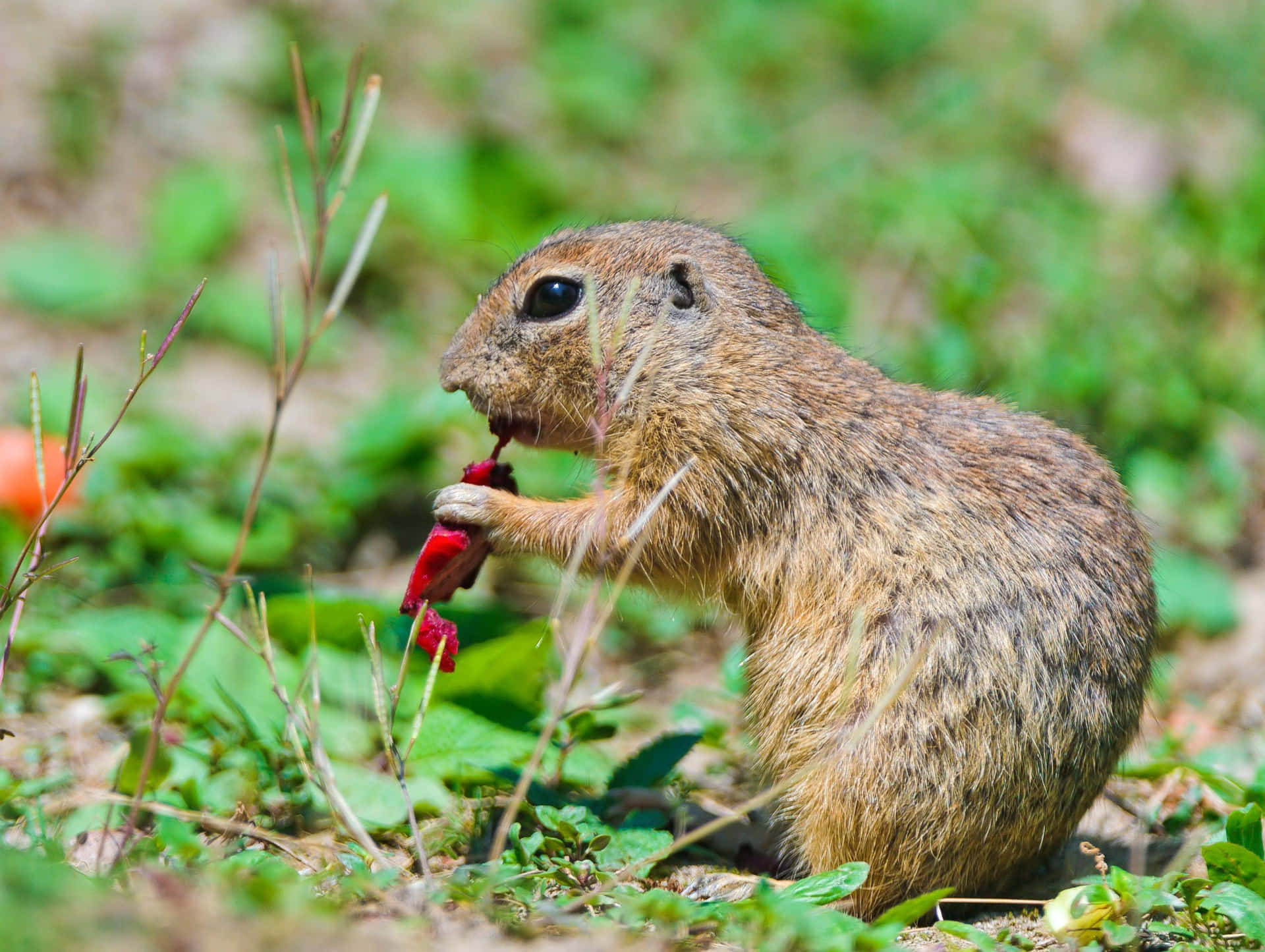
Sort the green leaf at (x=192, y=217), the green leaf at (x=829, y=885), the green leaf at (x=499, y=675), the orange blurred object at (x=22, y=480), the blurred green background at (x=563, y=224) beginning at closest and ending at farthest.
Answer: the green leaf at (x=829, y=885) → the green leaf at (x=499, y=675) → the orange blurred object at (x=22, y=480) → the blurred green background at (x=563, y=224) → the green leaf at (x=192, y=217)

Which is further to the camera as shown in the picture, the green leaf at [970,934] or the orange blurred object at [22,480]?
the orange blurred object at [22,480]

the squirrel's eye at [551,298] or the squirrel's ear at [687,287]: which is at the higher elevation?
the squirrel's ear at [687,287]

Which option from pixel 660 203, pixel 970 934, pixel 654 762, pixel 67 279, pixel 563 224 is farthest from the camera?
pixel 660 203

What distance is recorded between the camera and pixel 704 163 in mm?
9234

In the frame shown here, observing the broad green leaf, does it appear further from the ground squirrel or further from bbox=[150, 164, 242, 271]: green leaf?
bbox=[150, 164, 242, 271]: green leaf

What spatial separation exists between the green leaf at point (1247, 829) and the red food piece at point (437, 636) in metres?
2.12

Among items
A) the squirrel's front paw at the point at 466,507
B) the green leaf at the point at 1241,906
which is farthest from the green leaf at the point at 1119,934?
the squirrel's front paw at the point at 466,507

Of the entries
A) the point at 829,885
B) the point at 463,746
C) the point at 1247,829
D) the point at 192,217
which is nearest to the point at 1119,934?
the point at 1247,829

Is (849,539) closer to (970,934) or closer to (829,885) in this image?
(829,885)

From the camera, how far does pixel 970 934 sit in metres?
3.17

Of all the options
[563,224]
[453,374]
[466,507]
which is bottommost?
[466,507]

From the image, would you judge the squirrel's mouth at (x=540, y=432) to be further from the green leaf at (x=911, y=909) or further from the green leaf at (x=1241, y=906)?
the green leaf at (x=1241, y=906)

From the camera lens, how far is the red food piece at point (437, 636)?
3668 mm

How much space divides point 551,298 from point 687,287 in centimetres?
44
